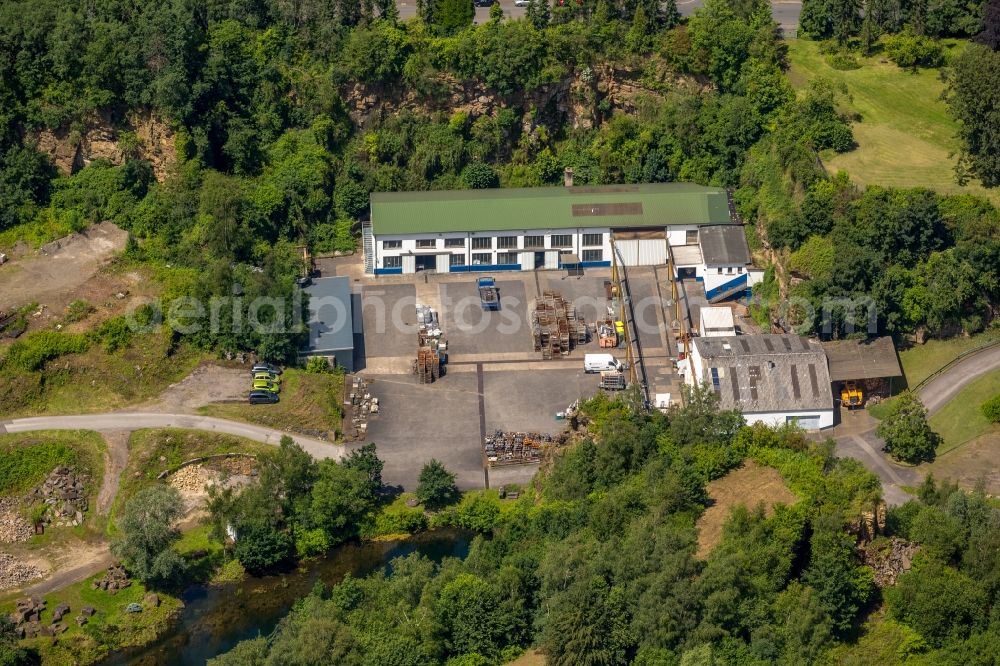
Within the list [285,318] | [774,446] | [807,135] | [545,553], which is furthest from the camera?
[807,135]

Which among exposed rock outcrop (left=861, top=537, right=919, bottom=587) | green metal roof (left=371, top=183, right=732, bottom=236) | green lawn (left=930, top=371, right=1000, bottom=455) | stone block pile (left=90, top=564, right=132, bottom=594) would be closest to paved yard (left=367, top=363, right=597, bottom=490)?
green metal roof (left=371, top=183, right=732, bottom=236)

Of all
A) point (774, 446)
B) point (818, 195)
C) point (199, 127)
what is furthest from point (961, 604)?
point (199, 127)

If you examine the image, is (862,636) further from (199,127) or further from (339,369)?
(199,127)

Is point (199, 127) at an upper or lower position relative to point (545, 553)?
upper

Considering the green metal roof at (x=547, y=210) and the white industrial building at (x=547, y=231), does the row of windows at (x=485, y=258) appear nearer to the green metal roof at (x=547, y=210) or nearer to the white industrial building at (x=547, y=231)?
the white industrial building at (x=547, y=231)

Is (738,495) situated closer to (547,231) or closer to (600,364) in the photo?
(600,364)

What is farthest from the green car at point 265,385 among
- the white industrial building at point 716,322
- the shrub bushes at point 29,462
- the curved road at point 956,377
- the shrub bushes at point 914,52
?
the shrub bushes at point 914,52

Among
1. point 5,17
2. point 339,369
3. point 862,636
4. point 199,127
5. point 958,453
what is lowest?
point 862,636
